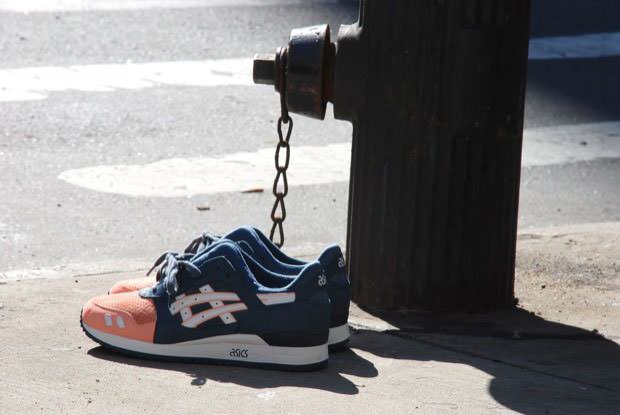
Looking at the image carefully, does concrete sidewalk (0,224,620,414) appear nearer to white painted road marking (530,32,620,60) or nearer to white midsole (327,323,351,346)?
white midsole (327,323,351,346)

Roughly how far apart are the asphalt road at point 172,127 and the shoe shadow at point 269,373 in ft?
4.54

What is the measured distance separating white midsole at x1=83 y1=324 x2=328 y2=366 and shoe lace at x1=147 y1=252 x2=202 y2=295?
0.16m

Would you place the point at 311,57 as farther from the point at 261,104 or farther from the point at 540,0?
the point at 540,0

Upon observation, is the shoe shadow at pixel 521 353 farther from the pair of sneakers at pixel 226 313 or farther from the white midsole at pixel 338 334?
the pair of sneakers at pixel 226 313

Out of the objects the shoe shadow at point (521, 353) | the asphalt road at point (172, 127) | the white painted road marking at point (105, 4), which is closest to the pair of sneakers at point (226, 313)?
the shoe shadow at point (521, 353)

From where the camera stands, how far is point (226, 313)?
3.53m

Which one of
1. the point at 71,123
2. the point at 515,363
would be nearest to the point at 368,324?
the point at 515,363

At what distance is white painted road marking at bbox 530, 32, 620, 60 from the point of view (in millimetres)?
9258

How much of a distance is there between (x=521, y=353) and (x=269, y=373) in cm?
80

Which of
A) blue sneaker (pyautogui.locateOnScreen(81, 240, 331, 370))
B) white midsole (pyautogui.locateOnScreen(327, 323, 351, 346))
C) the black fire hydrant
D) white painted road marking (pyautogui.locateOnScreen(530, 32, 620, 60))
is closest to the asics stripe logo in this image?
blue sneaker (pyautogui.locateOnScreen(81, 240, 331, 370))

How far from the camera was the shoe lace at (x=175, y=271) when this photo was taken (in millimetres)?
3520

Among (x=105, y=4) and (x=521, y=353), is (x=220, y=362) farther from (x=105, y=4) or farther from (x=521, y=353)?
(x=105, y=4)

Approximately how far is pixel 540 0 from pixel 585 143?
12.0 feet

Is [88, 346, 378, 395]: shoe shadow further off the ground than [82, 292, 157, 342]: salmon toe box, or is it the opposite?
[82, 292, 157, 342]: salmon toe box
